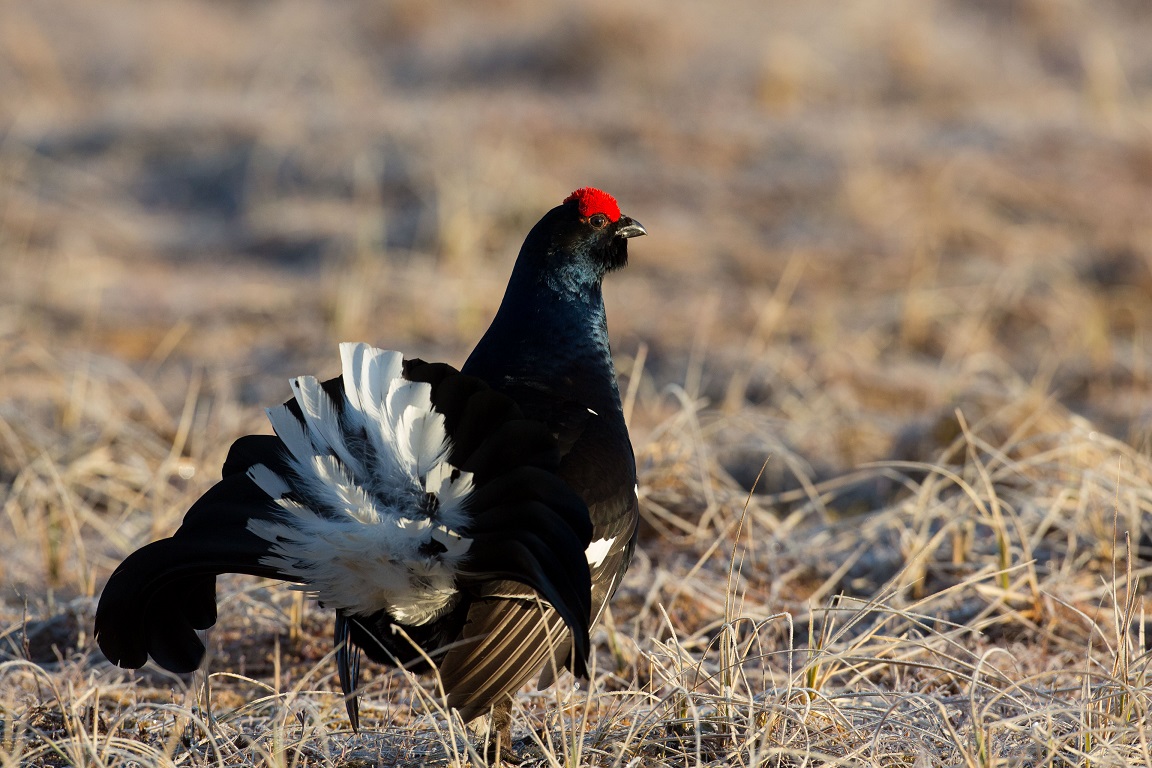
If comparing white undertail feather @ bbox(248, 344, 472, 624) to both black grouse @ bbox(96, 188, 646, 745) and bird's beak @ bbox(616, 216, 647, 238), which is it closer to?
black grouse @ bbox(96, 188, 646, 745)

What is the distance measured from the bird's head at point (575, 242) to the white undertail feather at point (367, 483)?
686 millimetres

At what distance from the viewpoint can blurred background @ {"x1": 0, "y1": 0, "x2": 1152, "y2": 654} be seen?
4297mm

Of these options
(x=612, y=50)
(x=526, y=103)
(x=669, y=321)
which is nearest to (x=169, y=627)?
(x=669, y=321)

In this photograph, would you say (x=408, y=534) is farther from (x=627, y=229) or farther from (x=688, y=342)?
(x=688, y=342)

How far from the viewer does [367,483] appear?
74.2 inches

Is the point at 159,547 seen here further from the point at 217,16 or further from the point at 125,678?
the point at 217,16

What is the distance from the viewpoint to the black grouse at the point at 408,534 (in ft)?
6.00

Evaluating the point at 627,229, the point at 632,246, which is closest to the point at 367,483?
the point at 627,229

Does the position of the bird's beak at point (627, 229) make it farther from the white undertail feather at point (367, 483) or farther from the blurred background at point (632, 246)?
the white undertail feather at point (367, 483)

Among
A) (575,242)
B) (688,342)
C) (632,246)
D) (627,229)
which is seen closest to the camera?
(575,242)

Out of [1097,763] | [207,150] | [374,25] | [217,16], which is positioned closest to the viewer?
[1097,763]

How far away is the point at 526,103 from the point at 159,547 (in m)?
8.43

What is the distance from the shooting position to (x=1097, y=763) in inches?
73.0

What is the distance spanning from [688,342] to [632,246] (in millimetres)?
1332
